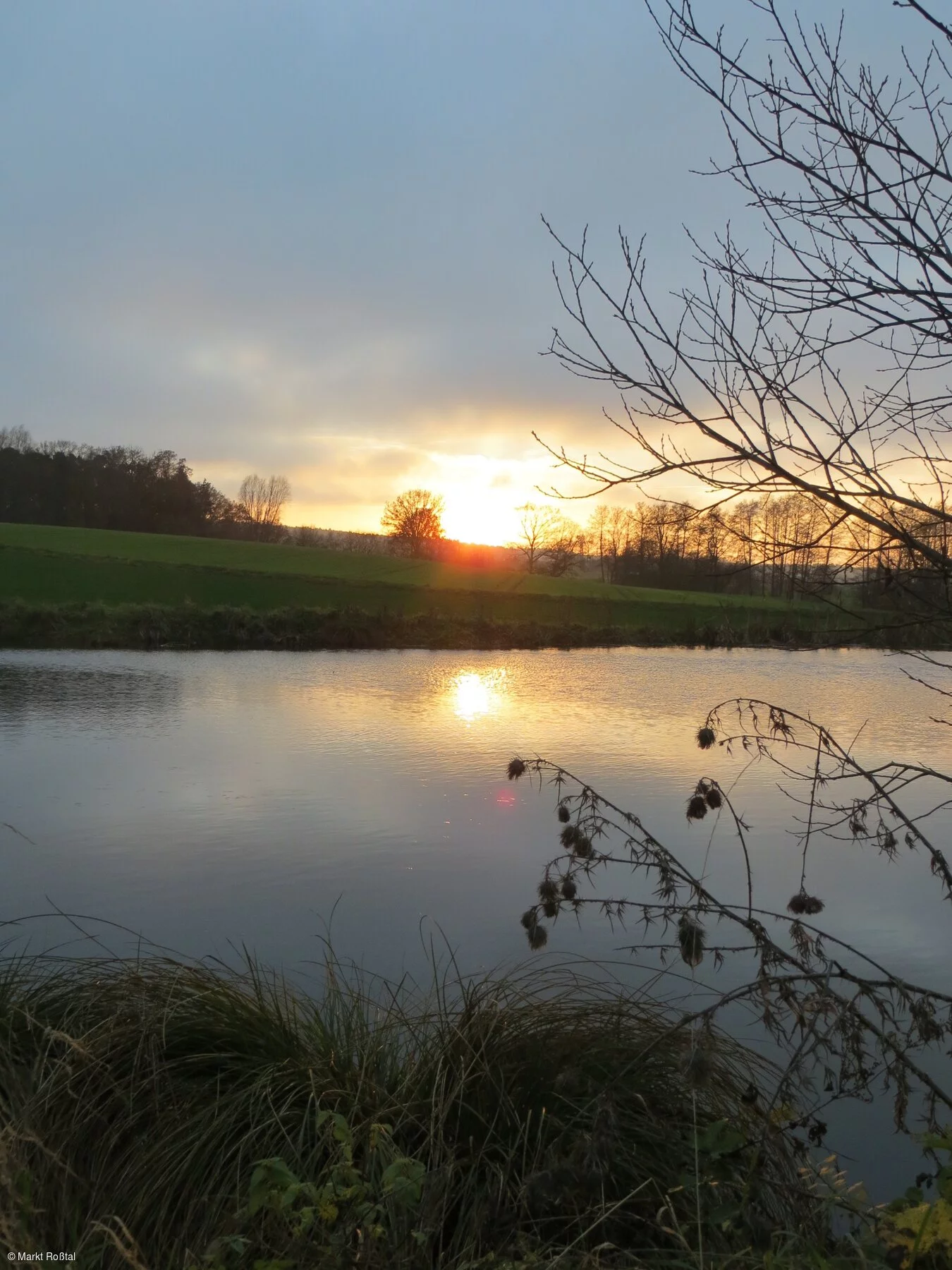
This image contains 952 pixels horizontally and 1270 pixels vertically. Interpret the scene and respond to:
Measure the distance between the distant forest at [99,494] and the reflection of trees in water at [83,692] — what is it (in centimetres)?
4144

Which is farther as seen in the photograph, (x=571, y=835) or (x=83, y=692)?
(x=83, y=692)

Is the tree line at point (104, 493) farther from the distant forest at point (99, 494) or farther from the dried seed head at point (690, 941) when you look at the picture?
the dried seed head at point (690, 941)

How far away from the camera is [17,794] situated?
7.20 metres

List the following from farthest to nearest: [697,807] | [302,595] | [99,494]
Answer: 1. [99,494]
2. [302,595]
3. [697,807]

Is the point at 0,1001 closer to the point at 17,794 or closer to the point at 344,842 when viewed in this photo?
the point at 344,842

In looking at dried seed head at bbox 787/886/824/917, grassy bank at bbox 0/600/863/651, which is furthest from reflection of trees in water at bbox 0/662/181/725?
dried seed head at bbox 787/886/824/917

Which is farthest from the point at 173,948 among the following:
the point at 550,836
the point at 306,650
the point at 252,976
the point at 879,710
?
the point at 306,650

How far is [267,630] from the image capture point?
20.7 m

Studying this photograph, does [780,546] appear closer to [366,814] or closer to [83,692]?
[366,814]

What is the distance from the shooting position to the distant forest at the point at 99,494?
178 feet

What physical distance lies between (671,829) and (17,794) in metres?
4.72

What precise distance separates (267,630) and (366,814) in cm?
1423

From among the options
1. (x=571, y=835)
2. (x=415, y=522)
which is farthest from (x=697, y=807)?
(x=415, y=522)

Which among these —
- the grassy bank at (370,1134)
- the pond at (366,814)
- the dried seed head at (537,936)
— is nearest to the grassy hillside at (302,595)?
the pond at (366,814)
